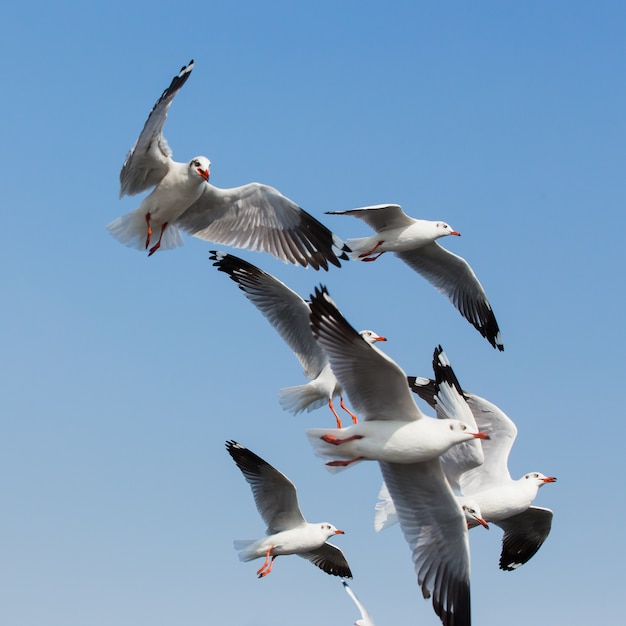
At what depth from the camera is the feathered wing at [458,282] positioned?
46.1 feet

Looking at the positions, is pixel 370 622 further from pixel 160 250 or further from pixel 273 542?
pixel 160 250

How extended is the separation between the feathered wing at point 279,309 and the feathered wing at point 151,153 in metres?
2.21

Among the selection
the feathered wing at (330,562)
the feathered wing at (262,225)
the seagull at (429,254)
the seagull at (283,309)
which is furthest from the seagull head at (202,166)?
the feathered wing at (330,562)

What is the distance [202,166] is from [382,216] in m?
2.44

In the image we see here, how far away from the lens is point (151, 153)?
10812mm

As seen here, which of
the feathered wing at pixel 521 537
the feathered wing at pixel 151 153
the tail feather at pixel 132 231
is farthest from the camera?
the feathered wing at pixel 521 537

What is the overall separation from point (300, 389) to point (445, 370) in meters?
1.98

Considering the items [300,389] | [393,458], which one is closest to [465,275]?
[300,389]

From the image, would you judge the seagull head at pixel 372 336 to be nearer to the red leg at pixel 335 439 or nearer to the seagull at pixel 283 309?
the seagull at pixel 283 309

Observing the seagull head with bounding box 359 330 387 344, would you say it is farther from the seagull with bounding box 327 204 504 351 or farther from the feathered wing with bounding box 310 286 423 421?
the feathered wing with bounding box 310 286 423 421

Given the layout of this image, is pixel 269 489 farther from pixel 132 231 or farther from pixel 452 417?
pixel 132 231

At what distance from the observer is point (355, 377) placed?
8.61 meters

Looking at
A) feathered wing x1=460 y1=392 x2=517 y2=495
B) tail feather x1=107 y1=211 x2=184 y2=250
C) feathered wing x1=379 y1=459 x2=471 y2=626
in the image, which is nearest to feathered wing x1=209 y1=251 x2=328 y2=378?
tail feather x1=107 y1=211 x2=184 y2=250

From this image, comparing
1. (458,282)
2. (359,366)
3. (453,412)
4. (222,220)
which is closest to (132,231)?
(222,220)
